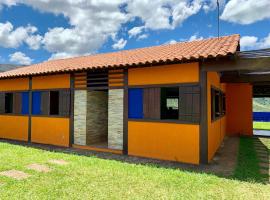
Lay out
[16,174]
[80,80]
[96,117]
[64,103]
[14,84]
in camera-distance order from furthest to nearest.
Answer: [14,84]
[96,117]
[64,103]
[80,80]
[16,174]

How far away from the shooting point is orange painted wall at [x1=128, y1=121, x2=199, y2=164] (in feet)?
24.2

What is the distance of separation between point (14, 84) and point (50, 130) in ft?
11.6

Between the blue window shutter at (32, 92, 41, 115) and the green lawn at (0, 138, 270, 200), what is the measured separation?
169 inches

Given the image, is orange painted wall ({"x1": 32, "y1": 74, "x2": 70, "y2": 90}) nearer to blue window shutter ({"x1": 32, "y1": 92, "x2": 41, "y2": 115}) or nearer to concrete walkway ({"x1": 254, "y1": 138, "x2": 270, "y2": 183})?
blue window shutter ({"x1": 32, "y1": 92, "x2": 41, "y2": 115})

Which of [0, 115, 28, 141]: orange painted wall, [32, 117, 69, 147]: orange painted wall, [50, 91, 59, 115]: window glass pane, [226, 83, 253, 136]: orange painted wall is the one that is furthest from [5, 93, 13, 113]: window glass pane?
[226, 83, 253, 136]: orange painted wall

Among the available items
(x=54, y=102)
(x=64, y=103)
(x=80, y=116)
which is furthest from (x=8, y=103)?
(x=80, y=116)

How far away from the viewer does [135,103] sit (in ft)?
27.9

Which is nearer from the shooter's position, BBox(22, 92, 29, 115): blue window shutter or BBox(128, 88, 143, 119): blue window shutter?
BBox(128, 88, 143, 119): blue window shutter

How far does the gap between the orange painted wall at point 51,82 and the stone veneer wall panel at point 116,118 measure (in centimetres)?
238

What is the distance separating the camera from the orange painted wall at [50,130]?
10266mm

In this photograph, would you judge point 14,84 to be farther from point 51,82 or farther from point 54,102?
point 51,82

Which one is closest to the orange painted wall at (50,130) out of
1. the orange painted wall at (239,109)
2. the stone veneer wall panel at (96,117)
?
the stone veneer wall panel at (96,117)

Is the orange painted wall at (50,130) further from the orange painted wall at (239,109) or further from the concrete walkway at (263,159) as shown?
the orange painted wall at (239,109)

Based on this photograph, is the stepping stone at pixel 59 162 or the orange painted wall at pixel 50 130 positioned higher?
the orange painted wall at pixel 50 130
